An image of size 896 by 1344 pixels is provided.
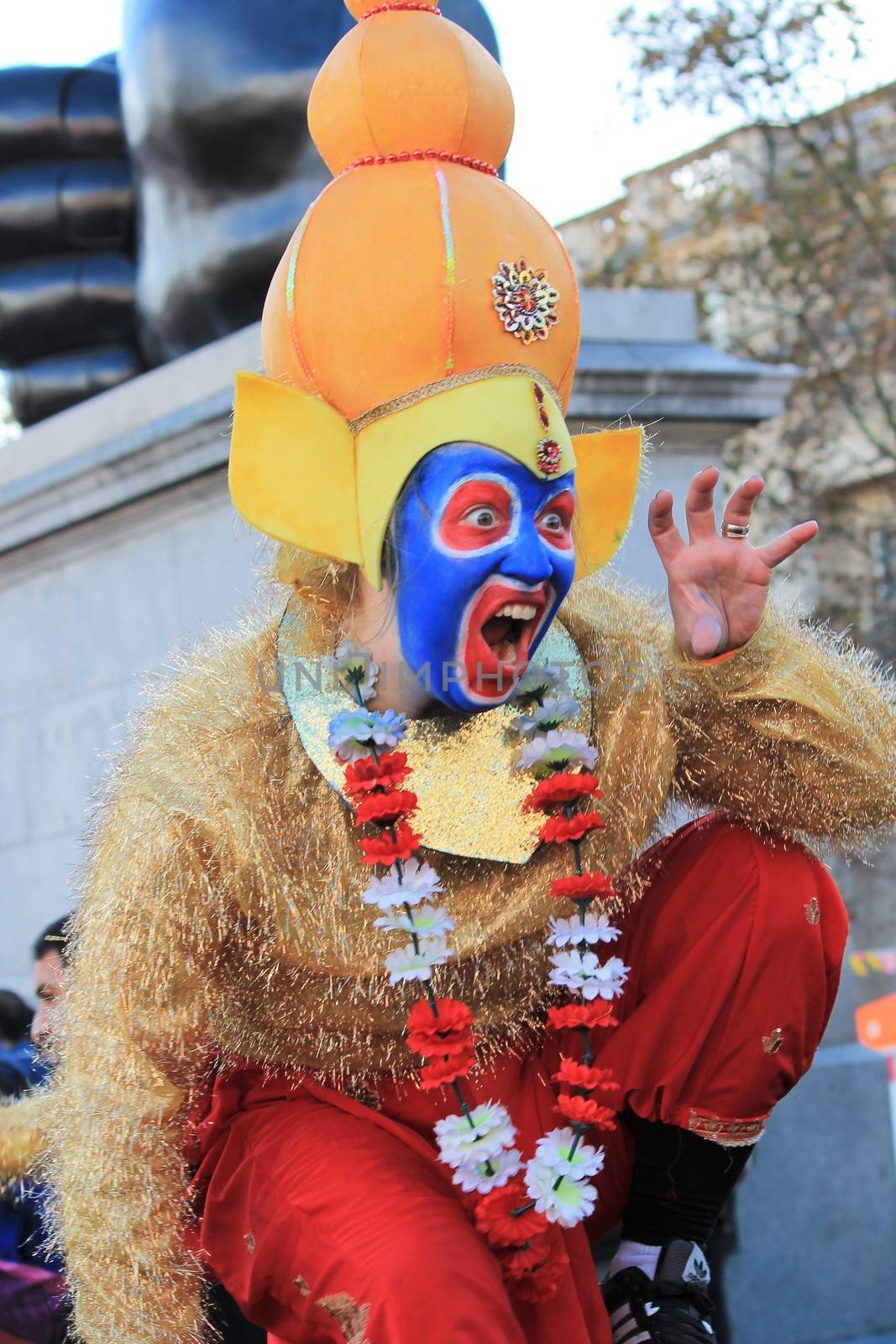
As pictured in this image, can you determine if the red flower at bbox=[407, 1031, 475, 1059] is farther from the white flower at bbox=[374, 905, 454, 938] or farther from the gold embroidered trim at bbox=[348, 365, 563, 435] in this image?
the gold embroidered trim at bbox=[348, 365, 563, 435]

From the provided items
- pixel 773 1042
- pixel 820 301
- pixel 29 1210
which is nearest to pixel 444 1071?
pixel 773 1042

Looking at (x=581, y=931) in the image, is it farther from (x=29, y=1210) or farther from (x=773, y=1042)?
(x=29, y=1210)

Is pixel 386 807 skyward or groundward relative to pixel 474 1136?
skyward

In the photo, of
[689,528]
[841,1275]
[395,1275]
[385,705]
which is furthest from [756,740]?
[841,1275]

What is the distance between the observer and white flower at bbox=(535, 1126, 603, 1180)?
1837mm

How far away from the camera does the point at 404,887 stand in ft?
6.12

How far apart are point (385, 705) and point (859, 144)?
4910 mm

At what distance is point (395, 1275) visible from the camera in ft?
5.34

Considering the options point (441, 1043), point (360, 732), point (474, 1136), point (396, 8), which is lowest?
point (474, 1136)

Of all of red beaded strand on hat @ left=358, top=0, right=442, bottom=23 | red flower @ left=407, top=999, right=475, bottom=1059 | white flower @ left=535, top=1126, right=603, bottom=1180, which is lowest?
white flower @ left=535, top=1126, right=603, bottom=1180

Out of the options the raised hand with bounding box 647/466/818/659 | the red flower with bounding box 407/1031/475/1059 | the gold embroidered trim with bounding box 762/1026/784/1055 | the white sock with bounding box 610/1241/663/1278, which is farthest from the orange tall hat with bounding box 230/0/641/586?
the white sock with bounding box 610/1241/663/1278

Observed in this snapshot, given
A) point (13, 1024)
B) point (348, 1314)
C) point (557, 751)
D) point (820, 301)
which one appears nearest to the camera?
point (348, 1314)

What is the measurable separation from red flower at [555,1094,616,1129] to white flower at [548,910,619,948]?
0.20 metres

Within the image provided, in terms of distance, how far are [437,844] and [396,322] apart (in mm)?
674
